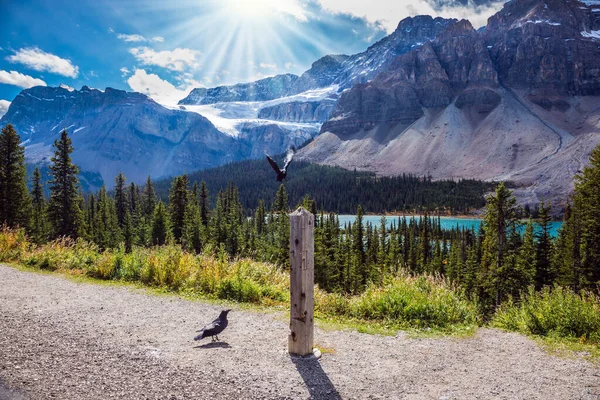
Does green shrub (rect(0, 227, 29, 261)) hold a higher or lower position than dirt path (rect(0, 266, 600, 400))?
higher

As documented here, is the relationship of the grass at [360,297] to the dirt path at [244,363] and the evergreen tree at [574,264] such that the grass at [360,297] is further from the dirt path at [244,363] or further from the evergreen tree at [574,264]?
the evergreen tree at [574,264]

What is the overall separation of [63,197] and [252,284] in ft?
125

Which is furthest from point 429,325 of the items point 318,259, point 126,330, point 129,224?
point 129,224

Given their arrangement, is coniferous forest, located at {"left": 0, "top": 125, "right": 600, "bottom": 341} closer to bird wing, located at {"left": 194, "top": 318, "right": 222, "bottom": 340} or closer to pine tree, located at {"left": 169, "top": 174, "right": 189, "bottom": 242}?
pine tree, located at {"left": 169, "top": 174, "right": 189, "bottom": 242}

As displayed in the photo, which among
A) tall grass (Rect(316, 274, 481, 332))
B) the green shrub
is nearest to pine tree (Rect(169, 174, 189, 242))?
the green shrub

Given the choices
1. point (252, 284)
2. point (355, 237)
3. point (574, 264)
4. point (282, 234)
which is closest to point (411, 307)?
point (252, 284)

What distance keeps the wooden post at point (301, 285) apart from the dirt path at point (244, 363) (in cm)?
37

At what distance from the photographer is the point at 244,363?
20.5 feet

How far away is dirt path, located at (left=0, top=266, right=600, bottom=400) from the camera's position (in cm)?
535

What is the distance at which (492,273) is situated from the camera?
113ft

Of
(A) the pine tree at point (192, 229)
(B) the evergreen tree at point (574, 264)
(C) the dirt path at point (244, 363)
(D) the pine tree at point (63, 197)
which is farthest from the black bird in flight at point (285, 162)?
(A) the pine tree at point (192, 229)

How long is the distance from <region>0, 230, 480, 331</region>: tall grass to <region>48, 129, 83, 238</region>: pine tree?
27257mm

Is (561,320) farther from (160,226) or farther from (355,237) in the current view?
(355,237)

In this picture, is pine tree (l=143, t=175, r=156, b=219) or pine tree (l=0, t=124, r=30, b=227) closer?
pine tree (l=0, t=124, r=30, b=227)
